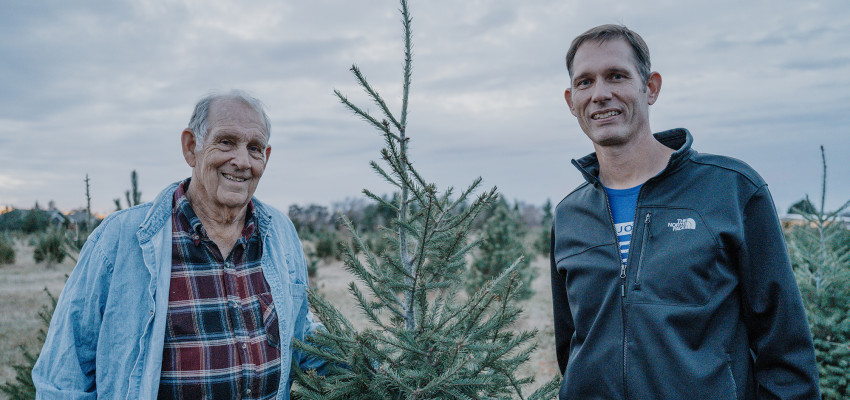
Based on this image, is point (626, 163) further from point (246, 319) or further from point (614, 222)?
point (246, 319)

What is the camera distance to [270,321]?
254cm

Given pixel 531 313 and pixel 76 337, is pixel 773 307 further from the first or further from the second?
pixel 531 313

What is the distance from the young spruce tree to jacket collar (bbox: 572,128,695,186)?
62cm

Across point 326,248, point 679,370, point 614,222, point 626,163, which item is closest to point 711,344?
point 679,370

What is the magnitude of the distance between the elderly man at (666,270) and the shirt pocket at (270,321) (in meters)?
1.45

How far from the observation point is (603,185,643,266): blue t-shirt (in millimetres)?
2305

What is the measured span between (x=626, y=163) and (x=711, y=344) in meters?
0.87

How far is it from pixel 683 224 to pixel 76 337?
2.74 m

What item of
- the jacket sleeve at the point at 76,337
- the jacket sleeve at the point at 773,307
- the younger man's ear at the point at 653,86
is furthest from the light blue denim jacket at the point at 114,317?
the jacket sleeve at the point at 773,307

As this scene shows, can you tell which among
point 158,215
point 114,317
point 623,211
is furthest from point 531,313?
point 114,317

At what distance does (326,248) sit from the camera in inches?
878

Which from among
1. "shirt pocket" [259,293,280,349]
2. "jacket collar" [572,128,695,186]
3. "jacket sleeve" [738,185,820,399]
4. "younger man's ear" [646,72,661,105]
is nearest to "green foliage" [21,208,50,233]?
"shirt pocket" [259,293,280,349]

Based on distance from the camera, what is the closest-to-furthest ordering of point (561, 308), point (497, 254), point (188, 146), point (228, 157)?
point (228, 157)
point (188, 146)
point (561, 308)
point (497, 254)

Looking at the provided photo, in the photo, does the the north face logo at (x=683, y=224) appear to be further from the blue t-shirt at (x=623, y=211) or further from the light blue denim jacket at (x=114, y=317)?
the light blue denim jacket at (x=114, y=317)
